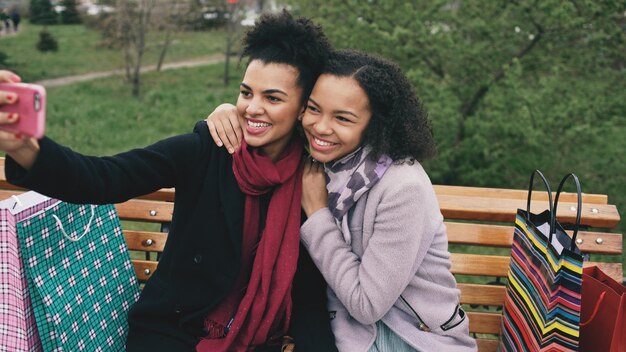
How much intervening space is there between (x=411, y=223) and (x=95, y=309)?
131 centimetres

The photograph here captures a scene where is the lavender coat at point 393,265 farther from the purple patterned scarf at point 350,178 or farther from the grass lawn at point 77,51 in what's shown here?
the grass lawn at point 77,51

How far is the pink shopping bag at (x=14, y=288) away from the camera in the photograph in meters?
2.26

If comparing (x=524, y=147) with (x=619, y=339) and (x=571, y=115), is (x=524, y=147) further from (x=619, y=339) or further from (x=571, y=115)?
(x=619, y=339)

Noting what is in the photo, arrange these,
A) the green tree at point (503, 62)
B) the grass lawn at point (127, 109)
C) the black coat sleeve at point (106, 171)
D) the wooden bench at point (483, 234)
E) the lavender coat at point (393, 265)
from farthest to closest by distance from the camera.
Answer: the grass lawn at point (127, 109), the green tree at point (503, 62), the wooden bench at point (483, 234), the lavender coat at point (393, 265), the black coat sleeve at point (106, 171)

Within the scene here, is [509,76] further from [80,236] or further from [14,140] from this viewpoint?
[14,140]

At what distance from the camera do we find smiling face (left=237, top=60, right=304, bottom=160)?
2518 millimetres

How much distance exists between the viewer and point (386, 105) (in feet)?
8.30

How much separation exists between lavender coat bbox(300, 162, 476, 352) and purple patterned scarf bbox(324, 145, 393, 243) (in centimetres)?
3

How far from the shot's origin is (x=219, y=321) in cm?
265

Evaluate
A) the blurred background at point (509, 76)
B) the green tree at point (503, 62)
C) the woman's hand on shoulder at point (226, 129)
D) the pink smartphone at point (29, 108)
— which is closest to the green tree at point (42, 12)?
the blurred background at point (509, 76)

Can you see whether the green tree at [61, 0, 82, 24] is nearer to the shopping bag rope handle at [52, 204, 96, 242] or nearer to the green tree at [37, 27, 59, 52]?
the green tree at [37, 27, 59, 52]

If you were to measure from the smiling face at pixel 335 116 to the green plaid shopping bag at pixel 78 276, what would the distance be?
97cm

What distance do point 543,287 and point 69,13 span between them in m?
14.9

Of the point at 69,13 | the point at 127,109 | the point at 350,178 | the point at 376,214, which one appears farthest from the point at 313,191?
the point at 69,13
